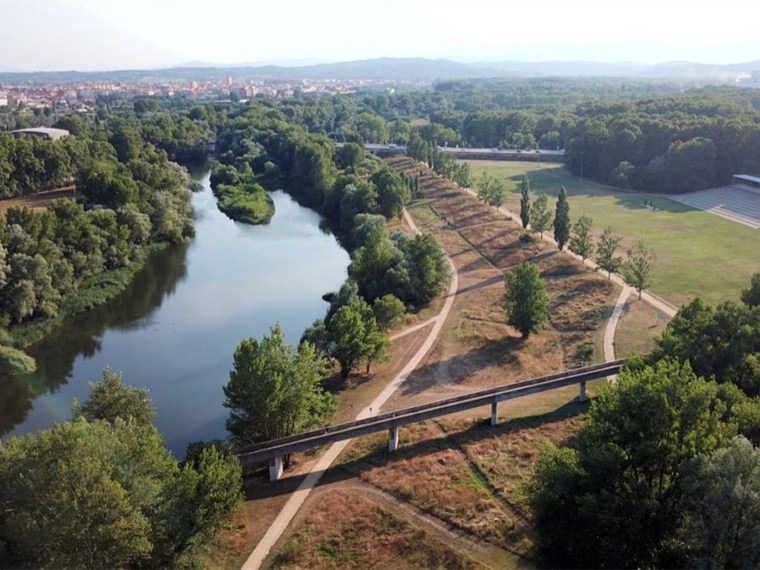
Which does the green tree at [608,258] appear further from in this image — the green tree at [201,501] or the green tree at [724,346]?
the green tree at [201,501]

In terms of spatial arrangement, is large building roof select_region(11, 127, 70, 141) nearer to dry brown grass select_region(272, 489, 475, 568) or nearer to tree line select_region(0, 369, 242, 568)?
tree line select_region(0, 369, 242, 568)

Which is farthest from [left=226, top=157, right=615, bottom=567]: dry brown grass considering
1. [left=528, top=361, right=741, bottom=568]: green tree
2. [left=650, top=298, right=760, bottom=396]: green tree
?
[left=650, top=298, right=760, bottom=396]: green tree

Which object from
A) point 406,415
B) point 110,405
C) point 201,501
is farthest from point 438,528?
point 110,405

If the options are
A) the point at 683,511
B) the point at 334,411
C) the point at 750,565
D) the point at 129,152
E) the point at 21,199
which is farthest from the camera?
the point at 129,152

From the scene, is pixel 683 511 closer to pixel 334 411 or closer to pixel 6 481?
pixel 334 411

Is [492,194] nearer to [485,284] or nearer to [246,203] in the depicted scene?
[485,284]

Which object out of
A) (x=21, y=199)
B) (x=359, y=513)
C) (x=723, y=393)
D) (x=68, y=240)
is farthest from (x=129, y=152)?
(x=723, y=393)
